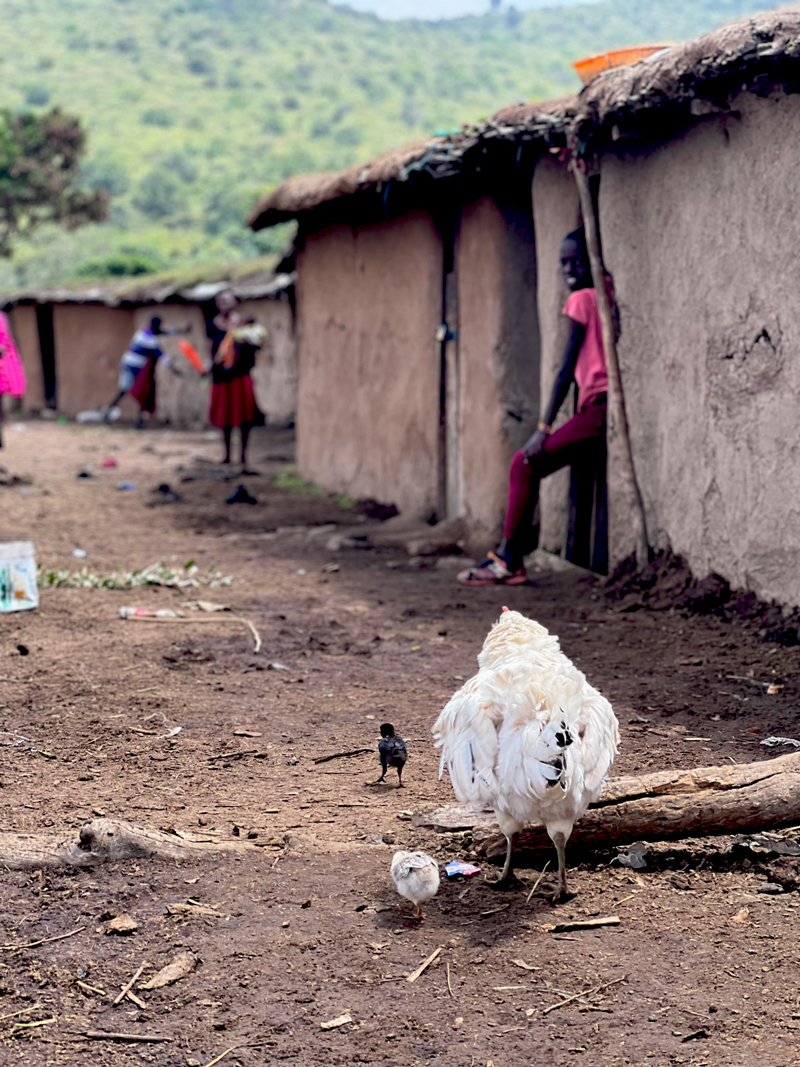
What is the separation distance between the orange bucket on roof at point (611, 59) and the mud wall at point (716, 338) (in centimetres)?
49

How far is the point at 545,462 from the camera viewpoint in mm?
7145

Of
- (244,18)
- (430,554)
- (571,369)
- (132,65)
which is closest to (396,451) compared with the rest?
(430,554)

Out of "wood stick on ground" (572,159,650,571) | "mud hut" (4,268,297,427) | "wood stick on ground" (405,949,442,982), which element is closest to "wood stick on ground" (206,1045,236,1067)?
"wood stick on ground" (405,949,442,982)

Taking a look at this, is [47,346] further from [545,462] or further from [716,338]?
[716,338]

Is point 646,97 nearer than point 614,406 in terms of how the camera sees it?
Yes

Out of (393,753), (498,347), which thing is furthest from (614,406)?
(393,753)

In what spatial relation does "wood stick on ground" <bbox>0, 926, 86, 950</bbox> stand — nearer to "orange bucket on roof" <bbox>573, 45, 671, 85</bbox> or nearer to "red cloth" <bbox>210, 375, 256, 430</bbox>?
"orange bucket on roof" <bbox>573, 45, 671, 85</bbox>

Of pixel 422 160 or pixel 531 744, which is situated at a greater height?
pixel 422 160

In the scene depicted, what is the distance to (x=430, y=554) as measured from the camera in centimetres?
850

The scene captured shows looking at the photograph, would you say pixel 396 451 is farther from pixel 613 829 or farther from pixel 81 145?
pixel 81 145

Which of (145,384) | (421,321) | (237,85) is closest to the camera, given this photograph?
(421,321)

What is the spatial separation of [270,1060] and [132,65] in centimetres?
7520

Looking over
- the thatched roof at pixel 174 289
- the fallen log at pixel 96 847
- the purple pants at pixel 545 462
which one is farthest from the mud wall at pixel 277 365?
the fallen log at pixel 96 847

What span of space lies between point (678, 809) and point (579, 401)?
4144 millimetres
